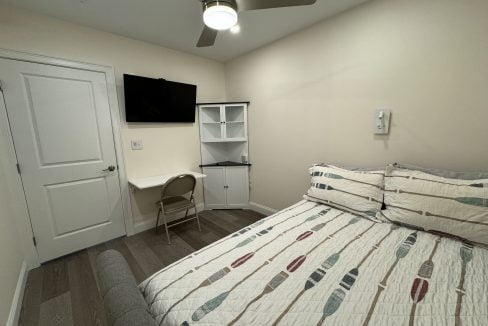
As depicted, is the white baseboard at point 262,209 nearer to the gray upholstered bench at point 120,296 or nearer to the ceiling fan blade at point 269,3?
the gray upholstered bench at point 120,296

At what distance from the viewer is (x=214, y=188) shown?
3.27 metres

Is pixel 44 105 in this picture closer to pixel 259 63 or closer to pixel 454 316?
pixel 259 63

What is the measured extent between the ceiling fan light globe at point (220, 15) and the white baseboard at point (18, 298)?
2413mm

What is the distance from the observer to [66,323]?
4.70 ft

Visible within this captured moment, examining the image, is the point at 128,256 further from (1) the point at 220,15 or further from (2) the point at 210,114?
(1) the point at 220,15

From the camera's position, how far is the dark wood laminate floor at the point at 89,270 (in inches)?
59.1

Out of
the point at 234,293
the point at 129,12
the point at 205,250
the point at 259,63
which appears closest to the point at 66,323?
the point at 205,250

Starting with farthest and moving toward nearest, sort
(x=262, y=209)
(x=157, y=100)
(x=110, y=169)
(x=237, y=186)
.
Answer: (x=237, y=186)
(x=262, y=209)
(x=157, y=100)
(x=110, y=169)

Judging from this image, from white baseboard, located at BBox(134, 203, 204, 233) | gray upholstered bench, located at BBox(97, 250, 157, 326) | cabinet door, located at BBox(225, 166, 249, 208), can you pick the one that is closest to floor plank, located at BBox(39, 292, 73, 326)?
gray upholstered bench, located at BBox(97, 250, 157, 326)

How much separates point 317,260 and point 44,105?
274cm

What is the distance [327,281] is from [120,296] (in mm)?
920

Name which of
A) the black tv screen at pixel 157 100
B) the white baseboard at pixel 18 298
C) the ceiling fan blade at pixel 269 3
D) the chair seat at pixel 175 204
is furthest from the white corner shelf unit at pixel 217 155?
the white baseboard at pixel 18 298

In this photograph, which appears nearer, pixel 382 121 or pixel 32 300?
pixel 32 300

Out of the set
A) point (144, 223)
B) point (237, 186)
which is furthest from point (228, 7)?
point (144, 223)
